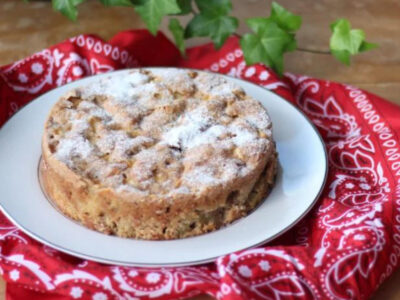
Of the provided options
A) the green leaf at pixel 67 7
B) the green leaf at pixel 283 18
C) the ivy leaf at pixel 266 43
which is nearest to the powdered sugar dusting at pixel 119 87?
the green leaf at pixel 67 7

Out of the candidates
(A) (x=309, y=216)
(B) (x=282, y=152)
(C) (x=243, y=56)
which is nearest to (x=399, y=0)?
(C) (x=243, y=56)

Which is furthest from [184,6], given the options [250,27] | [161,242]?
[161,242]

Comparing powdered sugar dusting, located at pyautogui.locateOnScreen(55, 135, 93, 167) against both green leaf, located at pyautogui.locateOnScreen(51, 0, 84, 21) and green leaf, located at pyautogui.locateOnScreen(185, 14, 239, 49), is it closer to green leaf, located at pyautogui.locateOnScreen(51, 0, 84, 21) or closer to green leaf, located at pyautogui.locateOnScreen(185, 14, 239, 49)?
green leaf, located at pyautogui.locateOnScreen(51, 0, 84, 21)

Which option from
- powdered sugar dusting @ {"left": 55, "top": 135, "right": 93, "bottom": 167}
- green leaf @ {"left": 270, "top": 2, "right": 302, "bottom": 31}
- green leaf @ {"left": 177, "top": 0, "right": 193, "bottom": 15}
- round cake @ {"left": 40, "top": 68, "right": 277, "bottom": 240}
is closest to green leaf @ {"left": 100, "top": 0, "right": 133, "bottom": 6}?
green leaf @ {"left": 177, "top": 0, "right": 193, "bottom": 15}

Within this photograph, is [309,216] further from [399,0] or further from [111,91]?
[399,0]

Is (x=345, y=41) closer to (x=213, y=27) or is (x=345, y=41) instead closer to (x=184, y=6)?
(x=213, y=27)

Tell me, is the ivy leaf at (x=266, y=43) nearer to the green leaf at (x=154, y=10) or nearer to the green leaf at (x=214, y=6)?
the green leaf at (x=214, y=6)

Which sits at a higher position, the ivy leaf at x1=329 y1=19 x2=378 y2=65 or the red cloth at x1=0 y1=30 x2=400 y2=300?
the ivy leaf at x1=329 y1=19 x2=378 y2=65
